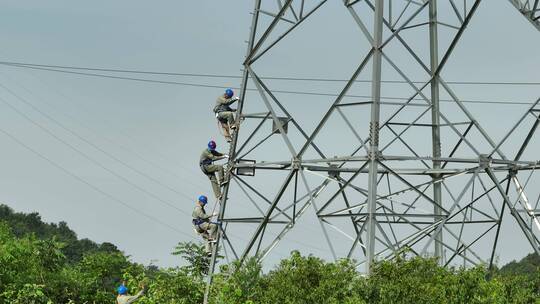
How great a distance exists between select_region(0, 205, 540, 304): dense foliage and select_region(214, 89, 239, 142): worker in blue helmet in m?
3.98

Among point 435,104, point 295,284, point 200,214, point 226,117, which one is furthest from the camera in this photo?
point 435,104

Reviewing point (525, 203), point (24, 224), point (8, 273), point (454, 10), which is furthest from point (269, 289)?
point (24, 224)

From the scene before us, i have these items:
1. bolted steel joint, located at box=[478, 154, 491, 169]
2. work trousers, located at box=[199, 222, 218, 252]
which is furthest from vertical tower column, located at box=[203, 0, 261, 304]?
bolted steel joint, located at box=[478, 154, 491, 169]

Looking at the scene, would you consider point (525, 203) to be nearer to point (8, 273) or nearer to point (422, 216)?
point (422, 216)

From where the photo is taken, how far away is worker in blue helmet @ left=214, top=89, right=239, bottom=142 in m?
36.9

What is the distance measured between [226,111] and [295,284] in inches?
280

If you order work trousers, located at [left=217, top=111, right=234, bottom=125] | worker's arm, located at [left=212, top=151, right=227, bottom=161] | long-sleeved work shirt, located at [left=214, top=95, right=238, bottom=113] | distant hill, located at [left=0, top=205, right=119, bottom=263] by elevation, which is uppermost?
distant hill, located at [left=0, top=205, right=119, bottom=263]

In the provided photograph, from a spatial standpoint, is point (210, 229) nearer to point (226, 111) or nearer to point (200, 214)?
point (200, 214)

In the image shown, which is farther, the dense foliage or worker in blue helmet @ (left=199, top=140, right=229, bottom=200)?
worker in blue helmet @ (left=199, top=140, right=229, bottom=200)

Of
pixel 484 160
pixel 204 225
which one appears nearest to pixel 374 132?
pixel 484 160

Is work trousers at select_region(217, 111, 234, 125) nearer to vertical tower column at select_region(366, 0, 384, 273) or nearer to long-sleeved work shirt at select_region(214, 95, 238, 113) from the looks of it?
long-sleeved work shirt at select_region(214, 95, 238, 113)

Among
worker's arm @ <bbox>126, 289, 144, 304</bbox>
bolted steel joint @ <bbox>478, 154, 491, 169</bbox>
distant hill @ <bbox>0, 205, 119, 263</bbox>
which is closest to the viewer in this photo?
bolted steel joint @ <bbox>478, 154, 491, 169</bbox>

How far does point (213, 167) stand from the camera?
3700cm

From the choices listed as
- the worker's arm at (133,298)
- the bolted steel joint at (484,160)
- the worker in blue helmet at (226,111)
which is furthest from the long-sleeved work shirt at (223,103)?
the bolted steel joint at (484,160)
